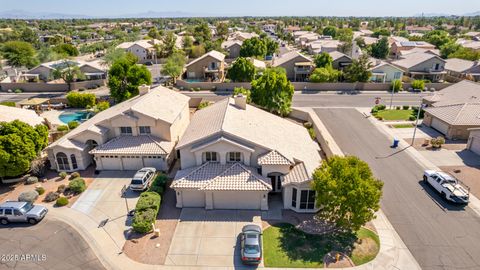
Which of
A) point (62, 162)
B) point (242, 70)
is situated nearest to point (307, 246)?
point (62, 162)

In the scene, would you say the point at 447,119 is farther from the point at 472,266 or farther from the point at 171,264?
the point at 171,264

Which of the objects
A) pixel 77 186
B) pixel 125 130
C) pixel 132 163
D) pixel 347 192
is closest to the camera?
pixel 347 192

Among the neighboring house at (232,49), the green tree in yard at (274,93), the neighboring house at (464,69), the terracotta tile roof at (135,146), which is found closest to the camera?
the terracotta tile roof at (135,146)

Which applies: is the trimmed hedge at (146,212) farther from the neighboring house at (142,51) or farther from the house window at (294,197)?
the neighboring house at (142,51)

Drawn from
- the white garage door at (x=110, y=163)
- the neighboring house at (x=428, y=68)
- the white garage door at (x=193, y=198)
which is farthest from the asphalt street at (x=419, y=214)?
the neighboring house at (x=428, y=68)

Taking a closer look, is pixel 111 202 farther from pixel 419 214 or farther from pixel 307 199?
pixel 419 214

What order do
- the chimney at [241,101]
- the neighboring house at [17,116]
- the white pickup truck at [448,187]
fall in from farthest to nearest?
the neighboring house at [17,116] → the chimney at [241,101] → the white pickup truck at [448,187]
